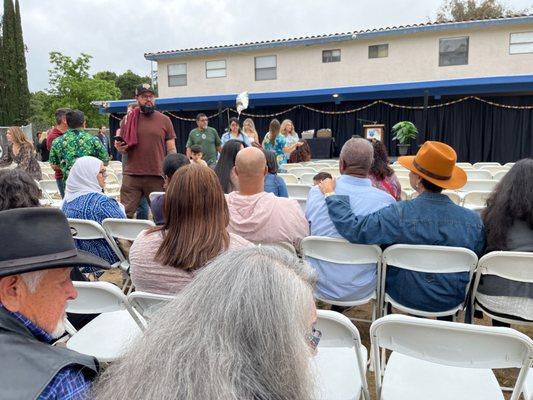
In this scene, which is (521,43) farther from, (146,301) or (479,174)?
(146,301)

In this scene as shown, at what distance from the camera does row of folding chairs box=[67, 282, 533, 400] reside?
1.53 metres

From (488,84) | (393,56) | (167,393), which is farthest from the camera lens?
(393,56)

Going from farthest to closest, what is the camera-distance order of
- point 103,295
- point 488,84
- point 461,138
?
point 461,138, point 488,84, point 103,295

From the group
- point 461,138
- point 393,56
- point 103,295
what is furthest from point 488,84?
point 103,295

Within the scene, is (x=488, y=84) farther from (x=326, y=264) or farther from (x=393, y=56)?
(x=326, y=264)

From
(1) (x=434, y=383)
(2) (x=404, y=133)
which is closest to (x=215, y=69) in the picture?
(2) (x=404, y=133)

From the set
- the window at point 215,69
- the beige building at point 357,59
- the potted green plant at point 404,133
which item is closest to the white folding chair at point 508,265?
the potted green plant at point 404,133

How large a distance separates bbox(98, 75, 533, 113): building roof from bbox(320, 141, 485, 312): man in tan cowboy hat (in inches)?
474

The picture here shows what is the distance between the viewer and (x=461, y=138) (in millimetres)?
14531

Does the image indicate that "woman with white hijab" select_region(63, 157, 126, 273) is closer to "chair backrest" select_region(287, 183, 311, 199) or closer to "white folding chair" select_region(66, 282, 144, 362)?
"white folding chair" select_region(66, 282, 144, 362)

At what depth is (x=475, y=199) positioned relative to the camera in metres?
4.38

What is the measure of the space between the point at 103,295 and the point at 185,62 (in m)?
18.0

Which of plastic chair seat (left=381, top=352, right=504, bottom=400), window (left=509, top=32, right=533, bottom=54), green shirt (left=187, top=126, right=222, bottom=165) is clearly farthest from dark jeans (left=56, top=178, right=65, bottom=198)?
window (left=509, top=32, right=533, bottom=54)

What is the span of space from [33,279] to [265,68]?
17.5 metres
